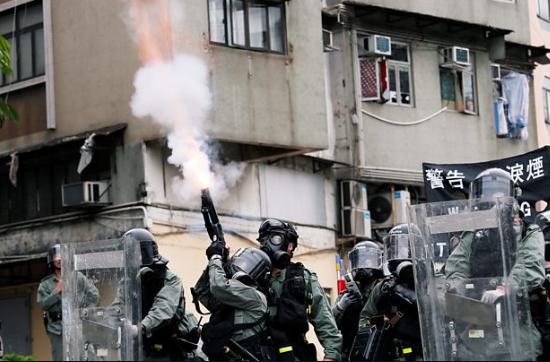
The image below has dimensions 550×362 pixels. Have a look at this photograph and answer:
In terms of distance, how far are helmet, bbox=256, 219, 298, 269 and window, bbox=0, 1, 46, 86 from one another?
34.7 ft

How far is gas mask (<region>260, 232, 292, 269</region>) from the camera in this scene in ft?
36.3

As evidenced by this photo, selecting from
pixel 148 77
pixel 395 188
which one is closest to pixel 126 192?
pixel 148 77

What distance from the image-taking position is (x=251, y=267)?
1070 centimetres

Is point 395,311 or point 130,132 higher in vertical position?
point 130,132

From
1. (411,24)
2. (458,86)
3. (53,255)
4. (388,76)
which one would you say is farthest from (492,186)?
(458,86)

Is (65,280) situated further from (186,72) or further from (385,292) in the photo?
(186,72)

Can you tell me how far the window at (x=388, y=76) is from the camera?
23.7 m

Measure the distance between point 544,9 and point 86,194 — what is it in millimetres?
13807

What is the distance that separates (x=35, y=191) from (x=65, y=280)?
448 inches

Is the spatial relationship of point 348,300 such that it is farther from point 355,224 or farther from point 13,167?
point 355,224

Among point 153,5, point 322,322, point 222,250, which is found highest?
point 153,5

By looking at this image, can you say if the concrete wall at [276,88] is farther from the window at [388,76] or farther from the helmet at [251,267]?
the helmet at [251,267]

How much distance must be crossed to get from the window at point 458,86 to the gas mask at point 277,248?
14.5 metres

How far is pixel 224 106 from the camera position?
776 inches
